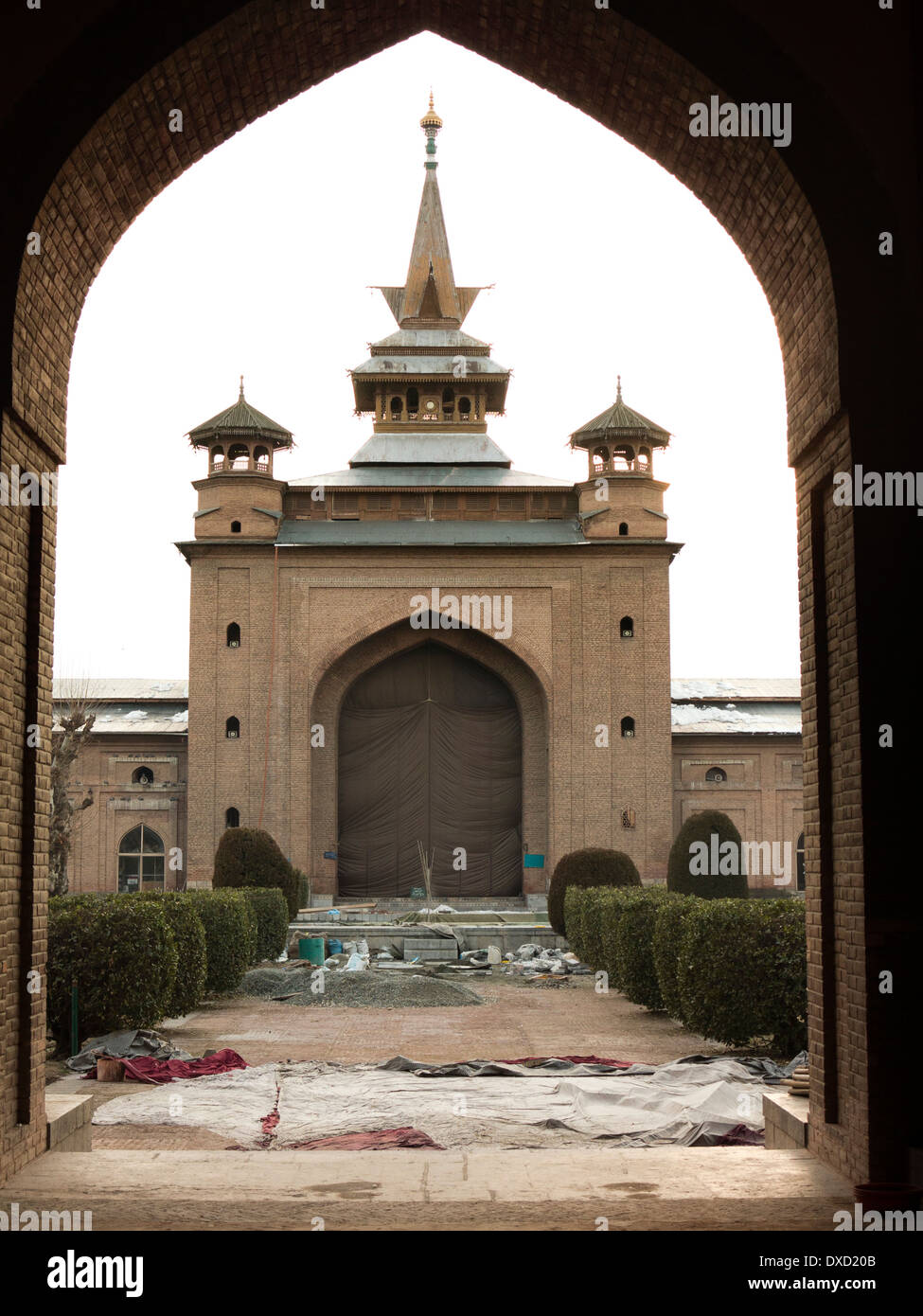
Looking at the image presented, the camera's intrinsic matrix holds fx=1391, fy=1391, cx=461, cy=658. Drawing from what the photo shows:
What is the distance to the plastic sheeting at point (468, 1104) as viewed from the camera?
872cm

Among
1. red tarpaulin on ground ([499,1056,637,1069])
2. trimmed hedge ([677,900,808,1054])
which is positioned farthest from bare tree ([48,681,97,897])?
trimmed hedge ([677,900,808,1054])

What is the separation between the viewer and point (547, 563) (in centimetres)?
3130

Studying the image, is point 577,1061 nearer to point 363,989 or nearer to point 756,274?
point 363,989

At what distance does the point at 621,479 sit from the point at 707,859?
969 centimetres

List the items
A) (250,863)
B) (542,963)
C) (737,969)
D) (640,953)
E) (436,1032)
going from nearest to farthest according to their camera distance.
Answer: (737,969) → (436,1032) → (640,953) → (542,963) → (250,863)

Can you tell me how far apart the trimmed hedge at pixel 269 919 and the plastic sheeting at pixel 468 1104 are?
10.3 meters

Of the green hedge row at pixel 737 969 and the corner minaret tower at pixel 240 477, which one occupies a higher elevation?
the corner minaret tower at pixel 240 477

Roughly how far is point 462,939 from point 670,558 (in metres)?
11.6

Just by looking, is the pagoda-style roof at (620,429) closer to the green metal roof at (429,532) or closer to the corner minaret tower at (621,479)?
the corner minaret tower at (621,479)

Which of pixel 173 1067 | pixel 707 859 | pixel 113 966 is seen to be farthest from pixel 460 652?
pixel 173 1067

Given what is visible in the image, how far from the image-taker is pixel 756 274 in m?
7.62

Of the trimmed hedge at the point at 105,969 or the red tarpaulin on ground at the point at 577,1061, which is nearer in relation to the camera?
the red tarpaulin on ground at the point at 577,1061

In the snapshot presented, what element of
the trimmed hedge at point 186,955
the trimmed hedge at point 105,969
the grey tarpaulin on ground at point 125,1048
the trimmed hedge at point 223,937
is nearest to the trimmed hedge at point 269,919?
the trimmed hedge at point 223,937

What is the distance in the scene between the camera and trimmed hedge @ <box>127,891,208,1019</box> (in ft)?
44.8
